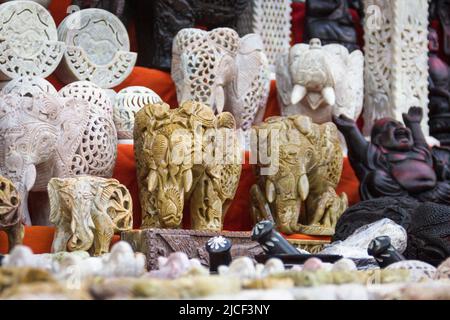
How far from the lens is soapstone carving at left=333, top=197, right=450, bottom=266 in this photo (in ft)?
14.9

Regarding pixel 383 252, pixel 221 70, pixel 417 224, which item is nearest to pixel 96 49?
pixel 221 70

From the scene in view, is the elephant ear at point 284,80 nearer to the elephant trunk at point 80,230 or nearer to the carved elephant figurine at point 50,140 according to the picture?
the carved elephant figurine at point 50,140

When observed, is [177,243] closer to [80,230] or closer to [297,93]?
[80,230]

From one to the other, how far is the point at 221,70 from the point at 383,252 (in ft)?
6.16

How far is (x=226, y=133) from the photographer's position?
17.0ft

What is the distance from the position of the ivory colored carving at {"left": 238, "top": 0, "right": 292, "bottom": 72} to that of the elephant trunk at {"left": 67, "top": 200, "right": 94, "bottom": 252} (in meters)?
2.22

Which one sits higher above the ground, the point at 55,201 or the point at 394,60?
the point at 394,60

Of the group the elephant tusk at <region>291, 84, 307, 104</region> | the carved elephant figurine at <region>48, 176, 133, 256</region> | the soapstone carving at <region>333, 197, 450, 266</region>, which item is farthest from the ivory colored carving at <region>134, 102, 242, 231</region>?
the elephant tusk at <region>291, 84, 307, 104</region>

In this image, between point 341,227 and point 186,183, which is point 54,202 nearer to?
point 186,183

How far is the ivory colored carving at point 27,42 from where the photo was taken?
5453mm

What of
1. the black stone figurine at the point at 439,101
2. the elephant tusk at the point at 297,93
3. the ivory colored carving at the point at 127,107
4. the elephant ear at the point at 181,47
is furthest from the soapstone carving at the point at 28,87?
the black stone figurine at the point at 439,101

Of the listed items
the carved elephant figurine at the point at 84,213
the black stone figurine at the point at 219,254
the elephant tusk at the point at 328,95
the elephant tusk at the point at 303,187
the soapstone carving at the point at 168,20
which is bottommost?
the black stone figurine at the point at 219,254

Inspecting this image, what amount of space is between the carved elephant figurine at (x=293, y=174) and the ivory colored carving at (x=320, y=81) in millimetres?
376

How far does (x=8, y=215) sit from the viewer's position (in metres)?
4.52
